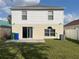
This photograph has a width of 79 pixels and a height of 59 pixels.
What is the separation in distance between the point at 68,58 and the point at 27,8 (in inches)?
858

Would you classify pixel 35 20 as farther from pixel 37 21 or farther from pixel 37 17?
pixel 37 17

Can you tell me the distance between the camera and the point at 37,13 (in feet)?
109

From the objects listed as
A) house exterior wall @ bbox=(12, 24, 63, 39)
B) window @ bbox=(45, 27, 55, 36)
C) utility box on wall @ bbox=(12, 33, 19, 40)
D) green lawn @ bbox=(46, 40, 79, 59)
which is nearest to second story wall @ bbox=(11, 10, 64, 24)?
house exterior wall @ bbox=(12, 24, 63, 39)

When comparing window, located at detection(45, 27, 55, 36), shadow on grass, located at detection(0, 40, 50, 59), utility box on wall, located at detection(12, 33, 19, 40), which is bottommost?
shadow on grass, located at detection(0, 40, 50, 59)

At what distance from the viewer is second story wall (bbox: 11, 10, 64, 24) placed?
3306cm

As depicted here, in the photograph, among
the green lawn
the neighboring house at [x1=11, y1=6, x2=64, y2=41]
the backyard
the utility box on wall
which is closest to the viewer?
the backyard

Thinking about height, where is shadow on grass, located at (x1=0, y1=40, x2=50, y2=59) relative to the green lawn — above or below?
above

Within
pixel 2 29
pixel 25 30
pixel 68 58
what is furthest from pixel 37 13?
pixel 68 58

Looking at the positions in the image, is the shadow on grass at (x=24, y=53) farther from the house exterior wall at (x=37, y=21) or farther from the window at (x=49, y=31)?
the window at (x=49, y=31)

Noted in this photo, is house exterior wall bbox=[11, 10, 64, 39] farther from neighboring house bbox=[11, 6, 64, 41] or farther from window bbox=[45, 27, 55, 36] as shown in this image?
window bbox=[45, 27, 55, 36]

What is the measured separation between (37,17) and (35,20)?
2.09 ft

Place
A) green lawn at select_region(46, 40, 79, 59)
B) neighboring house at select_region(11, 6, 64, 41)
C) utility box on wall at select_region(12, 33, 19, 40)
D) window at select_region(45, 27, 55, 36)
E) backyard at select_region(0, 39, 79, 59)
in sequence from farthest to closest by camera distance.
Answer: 1. window at select_region(45, 27, 55, 36)
2. neighboring house at select_region(11, 6, 64, 41)
3. utility box on wall at select_region(12, 33, 19, 40)
4. green lawn at select_region(46, 40, 79, 59)
5. backyard at select_region(0, 39, 79, 59)

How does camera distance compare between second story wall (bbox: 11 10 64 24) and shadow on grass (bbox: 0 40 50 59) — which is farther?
second story wall (bbox: 11 10 64 24)

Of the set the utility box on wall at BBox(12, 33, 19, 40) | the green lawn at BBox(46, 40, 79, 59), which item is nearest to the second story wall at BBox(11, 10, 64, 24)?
the utility box on wall at BBox(12, 33, 19, 40)
